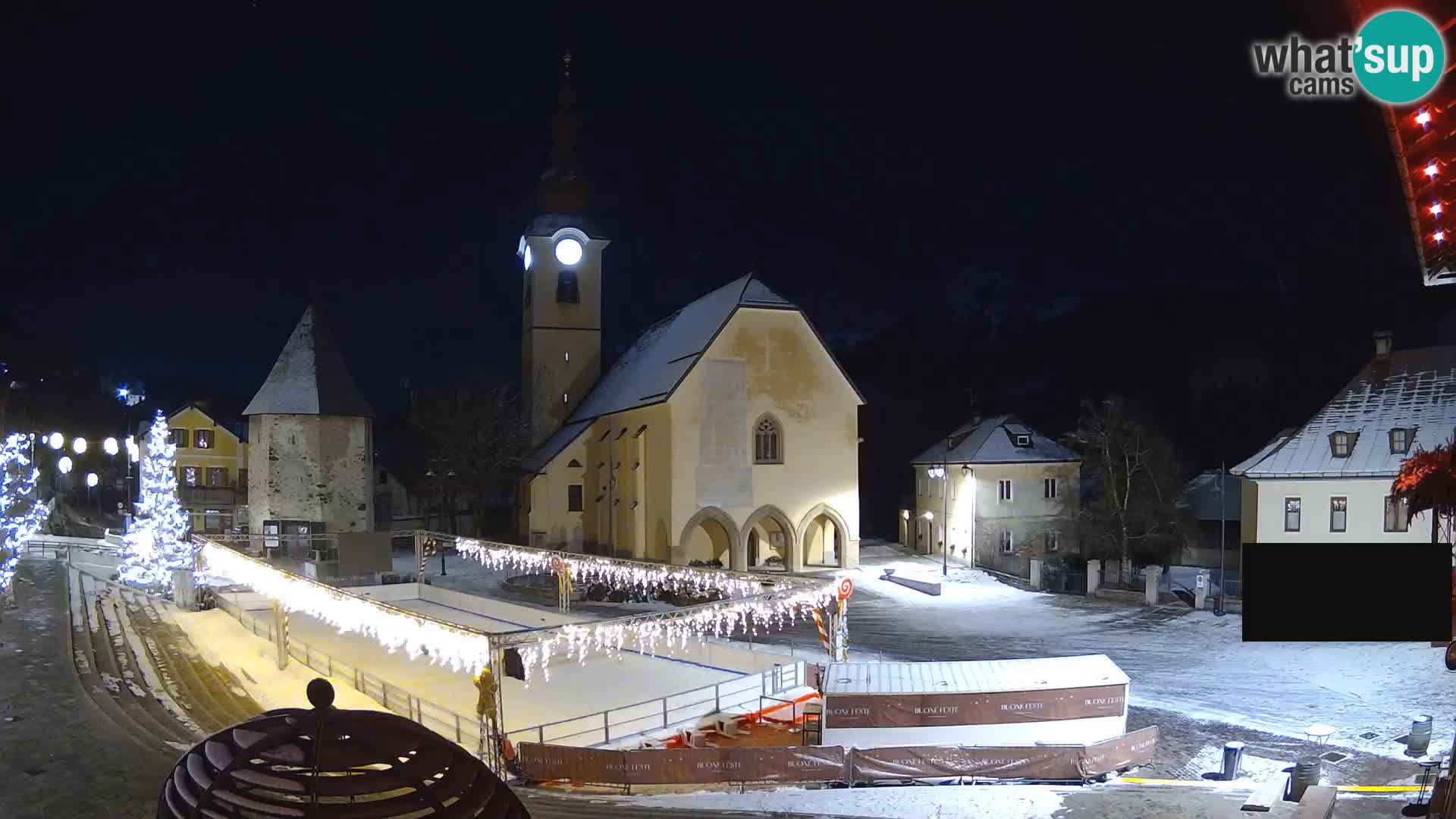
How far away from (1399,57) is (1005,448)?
135ft

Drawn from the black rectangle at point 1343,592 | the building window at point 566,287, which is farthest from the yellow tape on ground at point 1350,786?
the building window at point 566,287

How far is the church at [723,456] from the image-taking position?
1517 inches

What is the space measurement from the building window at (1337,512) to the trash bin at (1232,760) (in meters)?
19.5

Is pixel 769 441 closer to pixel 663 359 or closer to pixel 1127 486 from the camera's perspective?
pixel 663 359

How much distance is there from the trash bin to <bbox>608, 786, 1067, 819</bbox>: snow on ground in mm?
2789

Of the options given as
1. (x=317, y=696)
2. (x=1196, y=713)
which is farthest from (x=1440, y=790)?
(x=1196, y=713)

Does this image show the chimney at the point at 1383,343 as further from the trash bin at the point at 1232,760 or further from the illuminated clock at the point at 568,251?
the illuminated clock at the point at 568,251

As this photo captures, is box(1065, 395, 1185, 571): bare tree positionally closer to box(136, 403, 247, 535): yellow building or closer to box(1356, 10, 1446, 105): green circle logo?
box(1356, 10, 1446, 105): green circle logo

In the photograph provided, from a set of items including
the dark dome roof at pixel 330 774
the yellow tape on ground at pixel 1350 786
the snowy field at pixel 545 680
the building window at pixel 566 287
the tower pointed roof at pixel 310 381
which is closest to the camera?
the dark dome roof at pixel 330 774

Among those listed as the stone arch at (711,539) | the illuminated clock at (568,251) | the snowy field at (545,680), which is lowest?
the snowy field at (545,680)

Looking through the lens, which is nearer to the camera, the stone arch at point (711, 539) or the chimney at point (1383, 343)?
the chimney at point (1383, 343)

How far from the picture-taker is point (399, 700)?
16.9 meters

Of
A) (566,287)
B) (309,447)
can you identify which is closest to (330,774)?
(309,447)

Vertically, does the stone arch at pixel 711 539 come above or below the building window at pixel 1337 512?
below
